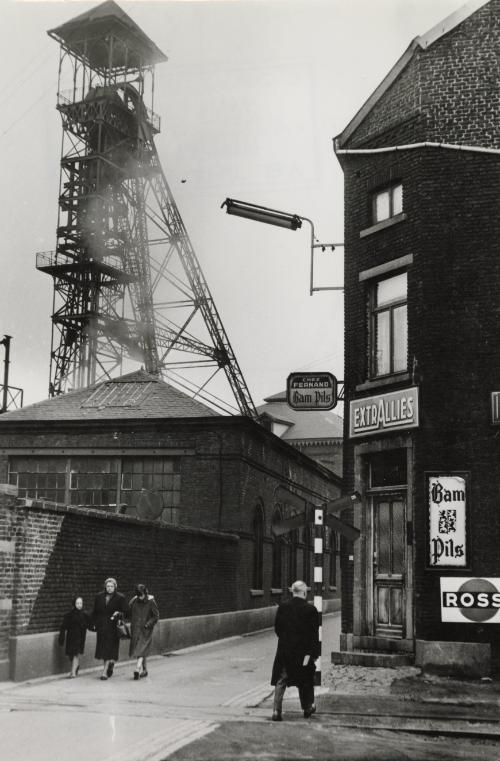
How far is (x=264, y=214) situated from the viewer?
18.1 metres

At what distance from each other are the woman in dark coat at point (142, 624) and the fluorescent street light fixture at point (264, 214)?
284 inches

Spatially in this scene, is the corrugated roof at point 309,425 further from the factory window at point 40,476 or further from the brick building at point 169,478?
the factory window at point 40,476

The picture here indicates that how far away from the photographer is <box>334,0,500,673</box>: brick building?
15.5 metres

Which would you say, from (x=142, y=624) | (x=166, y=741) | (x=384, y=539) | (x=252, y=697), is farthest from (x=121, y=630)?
(x=166, y=741)

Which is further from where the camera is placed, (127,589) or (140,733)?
(127,589)

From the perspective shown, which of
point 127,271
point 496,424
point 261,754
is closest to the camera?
point 261,754

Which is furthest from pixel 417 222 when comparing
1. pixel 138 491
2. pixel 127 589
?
pixel 138 491

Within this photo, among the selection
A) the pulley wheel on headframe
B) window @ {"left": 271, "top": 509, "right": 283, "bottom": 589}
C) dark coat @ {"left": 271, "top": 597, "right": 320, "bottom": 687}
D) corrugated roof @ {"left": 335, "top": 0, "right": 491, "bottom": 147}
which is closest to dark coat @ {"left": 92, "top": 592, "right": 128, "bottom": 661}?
dark coat @ {"left": 271, "top": 597, "right": 320, "bottom": 687}

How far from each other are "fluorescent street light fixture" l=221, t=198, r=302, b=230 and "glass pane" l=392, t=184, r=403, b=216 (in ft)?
6.04

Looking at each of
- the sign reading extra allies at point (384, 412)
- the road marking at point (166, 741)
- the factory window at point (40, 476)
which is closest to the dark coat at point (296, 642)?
the road marking at point (166, 741)

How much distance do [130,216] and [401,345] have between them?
2405 cm

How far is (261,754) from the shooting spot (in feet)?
29.5

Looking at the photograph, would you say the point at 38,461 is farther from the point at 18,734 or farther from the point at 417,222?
the point at 18,734

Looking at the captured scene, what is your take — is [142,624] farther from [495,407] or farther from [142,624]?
[495,407]
